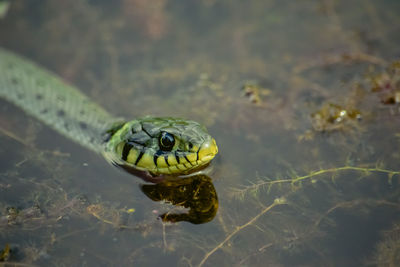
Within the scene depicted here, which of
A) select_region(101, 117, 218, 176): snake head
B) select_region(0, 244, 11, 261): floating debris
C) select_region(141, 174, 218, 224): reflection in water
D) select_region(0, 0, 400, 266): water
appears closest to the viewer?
select_region(0, 244, 11, 261): floating debris

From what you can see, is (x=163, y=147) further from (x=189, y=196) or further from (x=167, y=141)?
(x=189, y=196)

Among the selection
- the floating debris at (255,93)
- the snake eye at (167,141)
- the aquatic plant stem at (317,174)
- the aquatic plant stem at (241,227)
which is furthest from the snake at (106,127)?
the floating debris at (255,93)

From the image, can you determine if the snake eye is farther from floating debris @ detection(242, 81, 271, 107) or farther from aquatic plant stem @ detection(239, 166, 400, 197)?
floating debris @ detection(242, 81, 271, 107)

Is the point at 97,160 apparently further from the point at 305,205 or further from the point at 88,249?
the point at 305,205

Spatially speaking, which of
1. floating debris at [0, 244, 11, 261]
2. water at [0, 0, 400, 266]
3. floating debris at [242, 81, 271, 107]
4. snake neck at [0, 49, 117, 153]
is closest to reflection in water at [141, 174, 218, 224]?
water at [0, 0, 400, 266]

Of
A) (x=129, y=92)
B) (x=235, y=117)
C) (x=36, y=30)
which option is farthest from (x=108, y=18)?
(x=235, y=117)

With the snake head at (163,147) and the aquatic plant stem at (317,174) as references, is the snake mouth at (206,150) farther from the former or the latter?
the aquatic plant stem at (317,174)
